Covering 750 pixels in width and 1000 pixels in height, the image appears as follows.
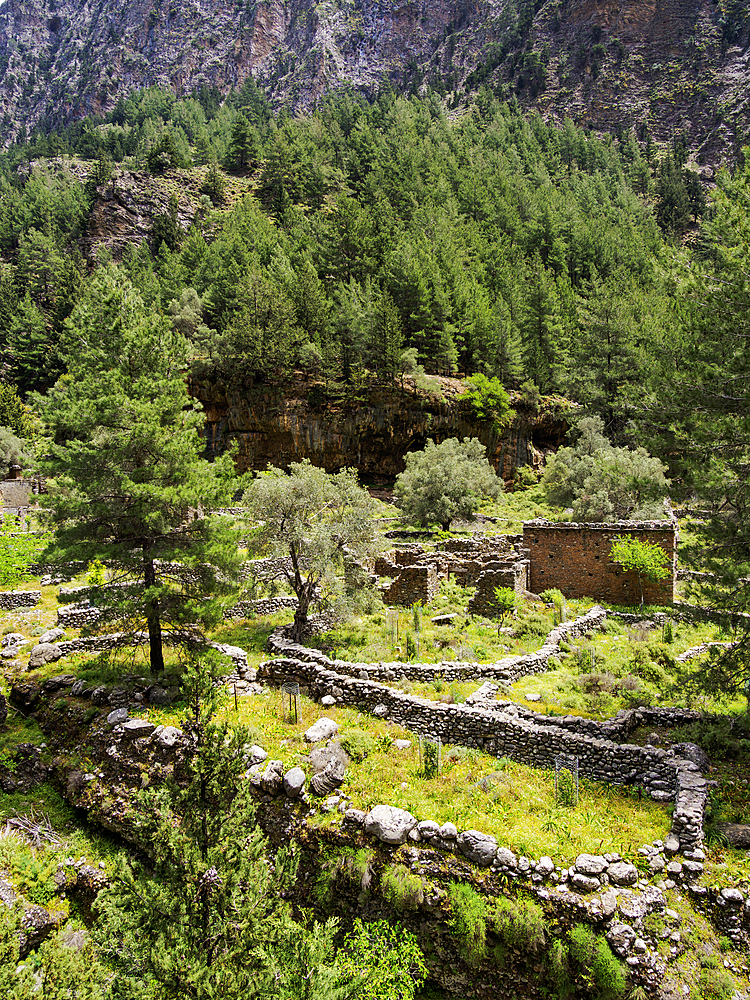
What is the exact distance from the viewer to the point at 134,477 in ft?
Result: 41.6

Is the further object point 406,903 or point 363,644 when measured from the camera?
point 363,644

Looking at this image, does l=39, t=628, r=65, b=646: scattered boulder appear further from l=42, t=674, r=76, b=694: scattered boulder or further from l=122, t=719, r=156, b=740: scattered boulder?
l=122, t=719, r=156, b=740: scattered boulder

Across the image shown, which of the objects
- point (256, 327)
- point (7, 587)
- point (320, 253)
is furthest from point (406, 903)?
point (320, 253)

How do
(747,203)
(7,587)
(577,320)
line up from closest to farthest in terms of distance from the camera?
(747,203), (7,587), (577,320)

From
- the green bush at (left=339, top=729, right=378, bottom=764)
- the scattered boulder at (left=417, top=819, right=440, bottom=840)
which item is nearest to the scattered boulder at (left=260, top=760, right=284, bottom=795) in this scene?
the green bush at (left=339, top=729, right=378, bottom=764)

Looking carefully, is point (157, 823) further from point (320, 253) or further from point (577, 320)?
point (320, 253)

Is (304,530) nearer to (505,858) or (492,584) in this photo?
(492,584)

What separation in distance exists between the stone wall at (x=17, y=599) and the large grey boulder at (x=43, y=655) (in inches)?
206

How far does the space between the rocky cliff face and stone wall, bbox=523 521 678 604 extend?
21541 millimetres

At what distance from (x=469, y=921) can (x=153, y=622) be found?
9045mm

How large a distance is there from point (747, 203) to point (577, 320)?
1436 inches

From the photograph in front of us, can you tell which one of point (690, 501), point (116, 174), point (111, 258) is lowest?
point (690, 501)

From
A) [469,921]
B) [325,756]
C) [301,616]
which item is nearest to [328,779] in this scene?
[325,756]

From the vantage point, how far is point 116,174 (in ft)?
243
